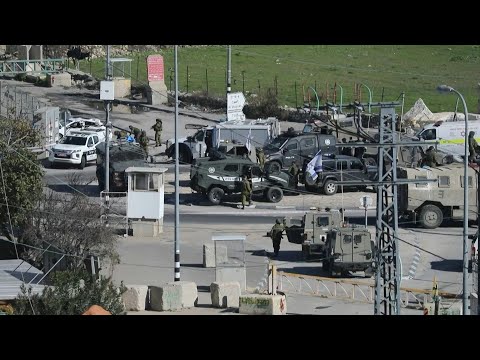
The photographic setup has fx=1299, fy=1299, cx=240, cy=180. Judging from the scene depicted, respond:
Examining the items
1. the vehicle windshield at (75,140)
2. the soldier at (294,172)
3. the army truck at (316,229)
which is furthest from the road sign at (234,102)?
the army truck at (316,229)

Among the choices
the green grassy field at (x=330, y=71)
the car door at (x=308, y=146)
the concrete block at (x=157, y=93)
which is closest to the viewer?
the car door at (x=308, y=146)

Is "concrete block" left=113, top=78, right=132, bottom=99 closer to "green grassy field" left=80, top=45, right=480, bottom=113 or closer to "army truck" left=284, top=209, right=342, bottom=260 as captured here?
A: "green grassy field" left=80, top=45, right=480, bottom=113

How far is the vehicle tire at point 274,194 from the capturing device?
140ft

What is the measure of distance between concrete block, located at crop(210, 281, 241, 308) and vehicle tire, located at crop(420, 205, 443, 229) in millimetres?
10728

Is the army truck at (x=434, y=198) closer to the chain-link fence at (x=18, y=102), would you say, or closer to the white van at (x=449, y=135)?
the white van at (x=449, y=135)

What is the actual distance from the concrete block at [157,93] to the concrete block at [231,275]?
26407 mm

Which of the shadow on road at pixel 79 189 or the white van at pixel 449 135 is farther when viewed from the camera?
the white van at pixel 449 135

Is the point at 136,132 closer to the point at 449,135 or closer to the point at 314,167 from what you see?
the point at 314,167

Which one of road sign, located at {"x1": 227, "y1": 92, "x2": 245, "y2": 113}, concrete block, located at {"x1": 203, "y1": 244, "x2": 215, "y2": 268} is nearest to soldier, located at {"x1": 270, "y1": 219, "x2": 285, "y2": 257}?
concrete block, located at {"x1": 203, "y1": 244, "x2": 215, "y2": 268}

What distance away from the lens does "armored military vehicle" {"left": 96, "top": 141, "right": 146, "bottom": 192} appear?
41.8 m

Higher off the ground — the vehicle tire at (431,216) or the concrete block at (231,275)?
the vehicle tire at (431,216)

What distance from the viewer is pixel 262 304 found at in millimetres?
28969

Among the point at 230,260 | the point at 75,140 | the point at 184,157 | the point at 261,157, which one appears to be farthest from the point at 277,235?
the point at 75,140

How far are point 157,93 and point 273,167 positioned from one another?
1556cm
